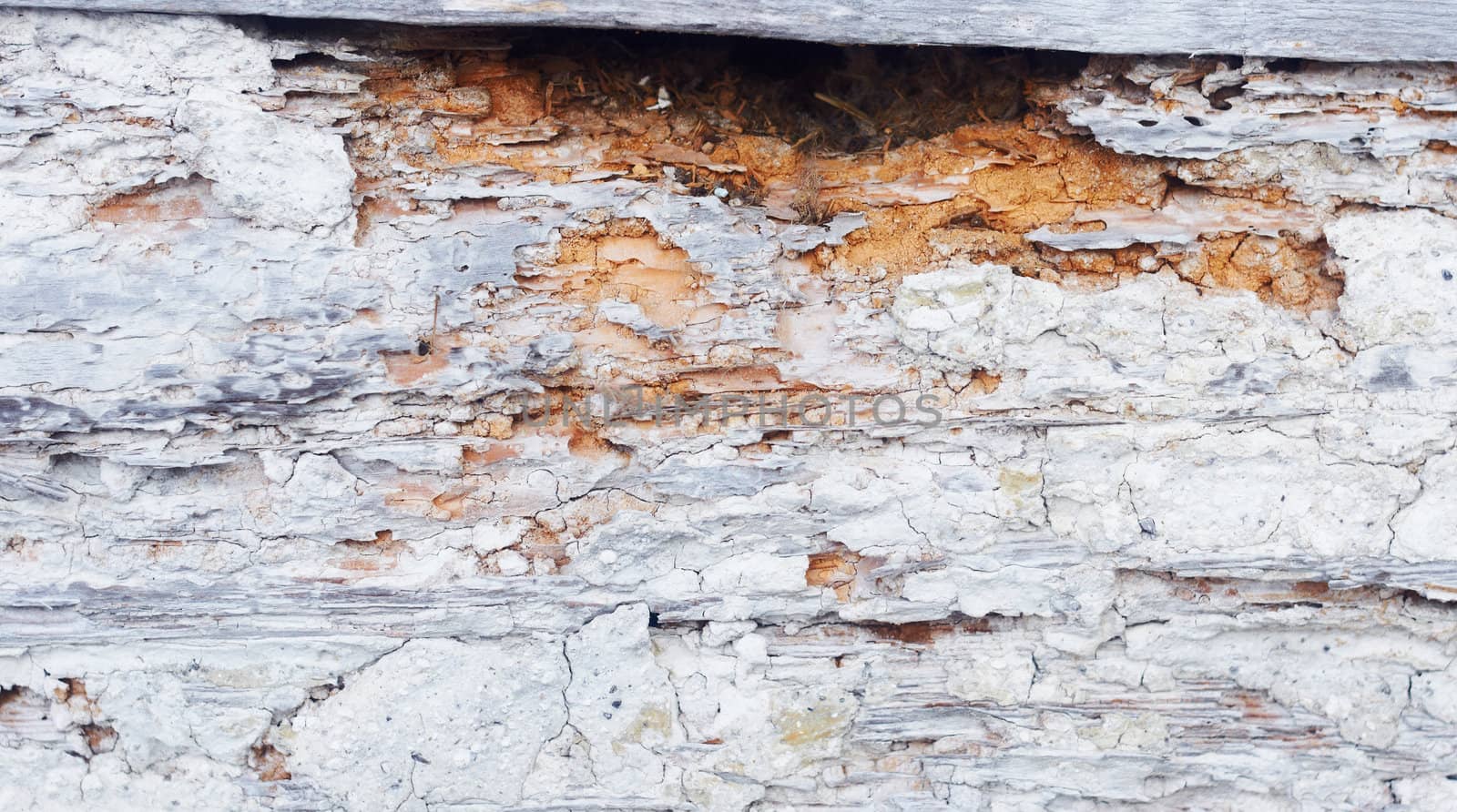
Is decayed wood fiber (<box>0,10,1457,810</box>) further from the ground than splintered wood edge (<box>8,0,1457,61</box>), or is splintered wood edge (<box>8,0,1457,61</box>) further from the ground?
splintered wood edge (<box>8,0,1457,61</box>)

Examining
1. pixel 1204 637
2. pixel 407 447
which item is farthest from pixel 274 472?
pixel 1204 637

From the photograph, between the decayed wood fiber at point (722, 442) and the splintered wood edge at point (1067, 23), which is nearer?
the splintered wood edge at point (1067, 23)

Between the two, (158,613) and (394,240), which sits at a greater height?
Answer: (394,240)

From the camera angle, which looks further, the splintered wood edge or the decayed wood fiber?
the decayed wood fiber

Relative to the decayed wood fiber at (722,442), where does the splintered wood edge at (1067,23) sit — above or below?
above

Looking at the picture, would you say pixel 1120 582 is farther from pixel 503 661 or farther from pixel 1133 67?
pixel 503 661
